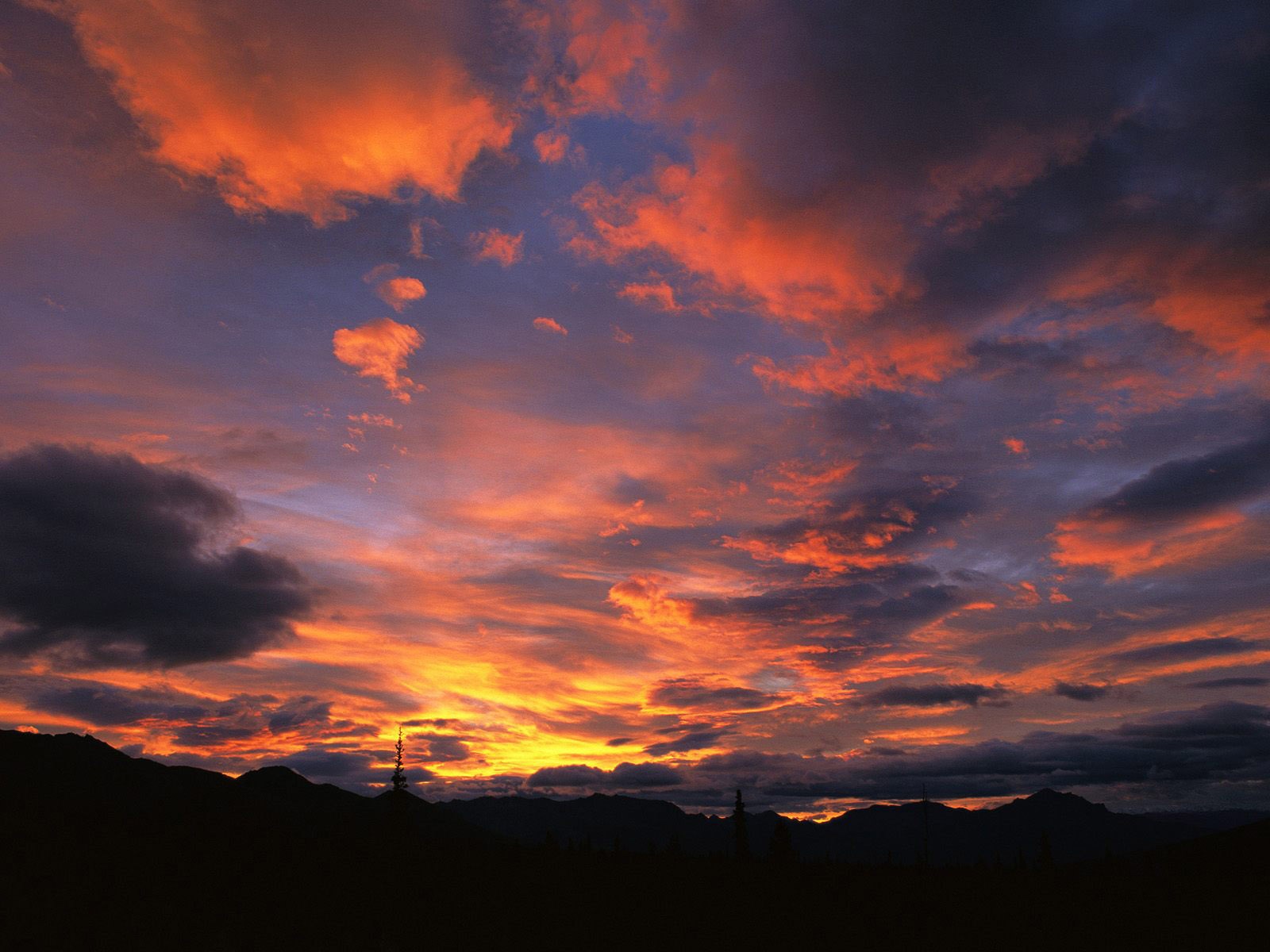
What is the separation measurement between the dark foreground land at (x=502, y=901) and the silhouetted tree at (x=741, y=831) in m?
2.28

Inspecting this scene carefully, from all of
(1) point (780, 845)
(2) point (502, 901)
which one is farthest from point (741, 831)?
(2) point (502, 901)

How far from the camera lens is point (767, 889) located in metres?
143

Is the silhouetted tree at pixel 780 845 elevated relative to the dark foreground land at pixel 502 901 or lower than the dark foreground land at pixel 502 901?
elevated

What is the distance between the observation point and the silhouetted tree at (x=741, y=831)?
501 feet

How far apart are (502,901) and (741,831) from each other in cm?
5262

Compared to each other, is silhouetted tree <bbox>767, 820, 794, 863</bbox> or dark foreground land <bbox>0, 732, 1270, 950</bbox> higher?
silhouetted tree <bbox>767, 820, 794, 863</bbox>

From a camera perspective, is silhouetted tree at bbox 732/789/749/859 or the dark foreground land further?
silhouetted tree at bbox 732/789/749/859

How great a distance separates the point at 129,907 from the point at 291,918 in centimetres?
1766

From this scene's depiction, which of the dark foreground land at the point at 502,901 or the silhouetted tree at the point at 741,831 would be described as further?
the silhouetted tree at the point at 741,831

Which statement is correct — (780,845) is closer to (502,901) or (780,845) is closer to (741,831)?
(741,831)

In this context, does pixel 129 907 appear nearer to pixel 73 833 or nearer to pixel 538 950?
pixel 538 950

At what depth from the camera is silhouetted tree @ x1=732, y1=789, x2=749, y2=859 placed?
153 metres

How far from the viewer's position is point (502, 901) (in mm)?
119688

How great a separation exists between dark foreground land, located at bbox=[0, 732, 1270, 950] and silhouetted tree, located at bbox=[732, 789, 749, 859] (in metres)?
2.28
